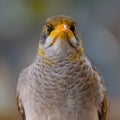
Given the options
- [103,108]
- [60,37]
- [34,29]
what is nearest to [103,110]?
[103,108]

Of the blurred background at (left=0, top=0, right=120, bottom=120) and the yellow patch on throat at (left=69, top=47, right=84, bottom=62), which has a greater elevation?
the blurred background at (left=0, top=0, right=120, bottom=120)

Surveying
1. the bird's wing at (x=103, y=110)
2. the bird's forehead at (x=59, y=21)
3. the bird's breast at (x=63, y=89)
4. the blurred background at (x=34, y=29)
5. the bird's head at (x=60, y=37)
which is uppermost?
the blurred background at (x=34, y=29)

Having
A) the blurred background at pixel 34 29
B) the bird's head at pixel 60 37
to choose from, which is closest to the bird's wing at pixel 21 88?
the bird's head at pixel 60 37

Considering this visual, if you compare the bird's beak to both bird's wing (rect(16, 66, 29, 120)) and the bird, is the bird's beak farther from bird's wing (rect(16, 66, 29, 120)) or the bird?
bird's wing (rect(16, 66, 29, 120))

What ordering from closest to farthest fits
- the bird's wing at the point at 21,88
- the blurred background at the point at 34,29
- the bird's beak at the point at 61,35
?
the bird's beak at the point at 61,35 → the bird's wing at the point at 21,88 → the blurred background at the point at 34,29

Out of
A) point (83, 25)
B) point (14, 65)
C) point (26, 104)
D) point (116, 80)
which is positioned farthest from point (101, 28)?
point (26, 104)

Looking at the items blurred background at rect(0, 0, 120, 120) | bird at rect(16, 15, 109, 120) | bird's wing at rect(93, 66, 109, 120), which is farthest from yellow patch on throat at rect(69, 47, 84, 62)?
blurred background at rect(0, 0, 120, 120)

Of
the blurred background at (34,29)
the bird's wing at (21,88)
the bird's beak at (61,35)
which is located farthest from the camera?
the blurred background at (34,29)

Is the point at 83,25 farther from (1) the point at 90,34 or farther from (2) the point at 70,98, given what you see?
(2) the point at 70,98

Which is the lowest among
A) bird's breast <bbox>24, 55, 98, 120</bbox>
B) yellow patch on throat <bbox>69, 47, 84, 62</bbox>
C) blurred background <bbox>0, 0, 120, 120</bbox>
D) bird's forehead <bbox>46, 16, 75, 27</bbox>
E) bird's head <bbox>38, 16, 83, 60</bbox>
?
bird's breast <bbox>24, 55, 98, 120</bbox>

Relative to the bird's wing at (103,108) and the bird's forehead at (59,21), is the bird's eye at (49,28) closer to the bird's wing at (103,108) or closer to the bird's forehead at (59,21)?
the bird's forehead at (59,21)
